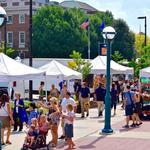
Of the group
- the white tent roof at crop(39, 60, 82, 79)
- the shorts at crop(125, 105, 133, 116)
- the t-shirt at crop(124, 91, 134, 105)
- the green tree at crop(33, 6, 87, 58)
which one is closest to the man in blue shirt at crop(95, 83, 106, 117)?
the t-shirt at crop(124, 91, 134, 105)

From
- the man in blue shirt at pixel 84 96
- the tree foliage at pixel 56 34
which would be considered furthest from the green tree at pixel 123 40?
the man in blue shirt at pixel 84 96

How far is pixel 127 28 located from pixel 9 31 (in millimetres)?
19322

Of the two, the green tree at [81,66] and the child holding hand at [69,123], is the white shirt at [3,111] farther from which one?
the green tree at [81,66]

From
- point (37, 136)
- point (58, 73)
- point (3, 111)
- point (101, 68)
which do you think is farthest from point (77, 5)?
point (37, 136)

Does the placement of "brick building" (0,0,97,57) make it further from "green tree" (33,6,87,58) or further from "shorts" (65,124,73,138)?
"shorts" (65,124,73,138)

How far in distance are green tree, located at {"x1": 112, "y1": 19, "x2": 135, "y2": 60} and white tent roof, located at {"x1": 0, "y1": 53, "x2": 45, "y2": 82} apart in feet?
190

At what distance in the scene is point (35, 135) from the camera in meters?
14.1

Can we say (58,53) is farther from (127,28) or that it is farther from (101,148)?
(101,148)

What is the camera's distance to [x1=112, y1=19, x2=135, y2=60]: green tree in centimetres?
7806

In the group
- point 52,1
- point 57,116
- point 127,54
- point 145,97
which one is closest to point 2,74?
point 57,116

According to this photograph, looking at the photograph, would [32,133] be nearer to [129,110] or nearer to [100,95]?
[129,110]

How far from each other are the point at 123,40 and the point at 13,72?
60524 mm

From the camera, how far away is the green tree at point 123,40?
256ft

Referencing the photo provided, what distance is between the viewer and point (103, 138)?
55.0ft
